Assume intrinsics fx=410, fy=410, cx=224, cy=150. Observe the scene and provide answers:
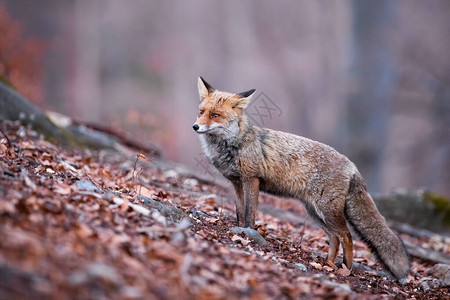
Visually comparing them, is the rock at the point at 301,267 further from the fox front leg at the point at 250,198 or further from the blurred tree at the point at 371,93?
the blurred tree at the point at 371,93

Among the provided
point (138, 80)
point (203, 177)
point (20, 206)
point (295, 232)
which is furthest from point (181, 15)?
point (20, 206)

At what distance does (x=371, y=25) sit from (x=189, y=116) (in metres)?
13.2

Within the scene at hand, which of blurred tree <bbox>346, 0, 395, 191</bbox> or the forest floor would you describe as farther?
blurred tree <bbox>346, 0, 395, 191</bbox>

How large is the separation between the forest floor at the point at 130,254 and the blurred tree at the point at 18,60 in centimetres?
757

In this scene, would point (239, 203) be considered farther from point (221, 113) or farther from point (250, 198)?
point (221, 113)

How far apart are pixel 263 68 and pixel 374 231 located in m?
23.0

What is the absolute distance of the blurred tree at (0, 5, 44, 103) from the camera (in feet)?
41.1

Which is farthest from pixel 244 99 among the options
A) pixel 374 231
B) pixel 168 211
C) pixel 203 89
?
pixel 374 231

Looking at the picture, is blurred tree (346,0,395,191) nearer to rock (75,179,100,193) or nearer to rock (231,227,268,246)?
rock (231,227,268,246)

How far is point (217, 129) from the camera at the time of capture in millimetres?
5797

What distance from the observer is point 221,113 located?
5.85 m

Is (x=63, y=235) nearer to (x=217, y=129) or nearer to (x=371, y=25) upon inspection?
(x=217, y=129)

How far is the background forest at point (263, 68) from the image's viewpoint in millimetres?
11664

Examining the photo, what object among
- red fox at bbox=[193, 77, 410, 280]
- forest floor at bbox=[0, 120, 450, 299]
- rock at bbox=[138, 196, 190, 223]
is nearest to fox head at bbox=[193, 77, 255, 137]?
red fox at bbox=[193, 77, 410, 280]
